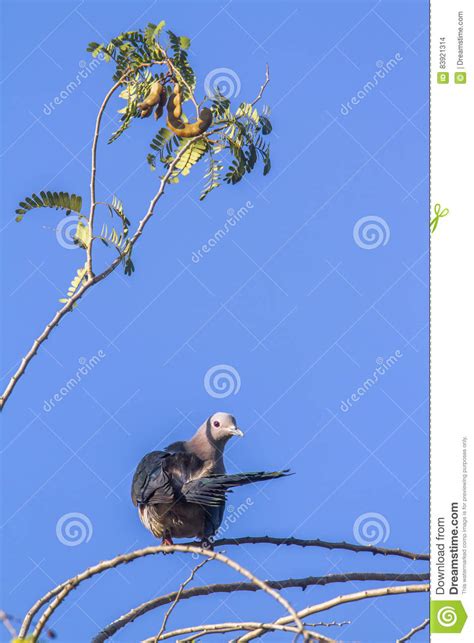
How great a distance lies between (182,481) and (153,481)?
19cm

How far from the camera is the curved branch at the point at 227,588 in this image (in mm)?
4332

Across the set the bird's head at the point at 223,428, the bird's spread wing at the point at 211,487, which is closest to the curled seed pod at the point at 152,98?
the bird's spread wing at the point at 211,487

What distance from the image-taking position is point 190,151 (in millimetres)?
4609

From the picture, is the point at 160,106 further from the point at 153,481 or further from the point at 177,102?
the point at 153,481

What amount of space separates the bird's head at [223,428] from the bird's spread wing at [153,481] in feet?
1.08

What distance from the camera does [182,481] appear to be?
6113mm

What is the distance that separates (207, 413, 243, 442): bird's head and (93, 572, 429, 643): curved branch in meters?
1.72

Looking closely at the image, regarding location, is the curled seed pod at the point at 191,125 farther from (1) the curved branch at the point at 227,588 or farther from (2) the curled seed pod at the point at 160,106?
(1) the curved branch at the point at 227,588
